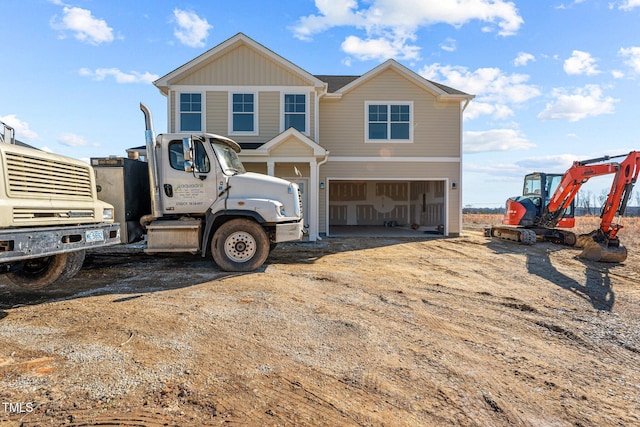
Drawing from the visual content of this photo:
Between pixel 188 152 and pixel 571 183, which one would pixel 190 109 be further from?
pixel 571 183

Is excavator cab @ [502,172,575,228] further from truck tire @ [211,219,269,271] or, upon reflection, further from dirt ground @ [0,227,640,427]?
truck tire @ [211,219,269,271]

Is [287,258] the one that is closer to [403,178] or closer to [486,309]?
[486,309]

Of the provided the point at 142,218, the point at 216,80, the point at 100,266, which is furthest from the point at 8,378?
the point at 216,80

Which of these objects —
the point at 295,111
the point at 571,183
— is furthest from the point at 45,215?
the point at 571,183

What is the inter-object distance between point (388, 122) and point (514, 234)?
6312 millimetres

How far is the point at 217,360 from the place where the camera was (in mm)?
3805

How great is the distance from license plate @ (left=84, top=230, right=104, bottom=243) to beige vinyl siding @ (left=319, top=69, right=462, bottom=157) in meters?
10.6

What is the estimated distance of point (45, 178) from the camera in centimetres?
541

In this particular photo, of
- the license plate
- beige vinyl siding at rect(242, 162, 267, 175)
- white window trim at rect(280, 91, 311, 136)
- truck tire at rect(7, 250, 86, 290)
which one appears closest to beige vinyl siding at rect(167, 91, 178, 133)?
beige vinyl siding at rect(242, 162, 267, 175)

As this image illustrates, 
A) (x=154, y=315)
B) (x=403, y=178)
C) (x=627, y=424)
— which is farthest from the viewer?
(x=403, y=178)

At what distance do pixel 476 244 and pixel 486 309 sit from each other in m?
8.33

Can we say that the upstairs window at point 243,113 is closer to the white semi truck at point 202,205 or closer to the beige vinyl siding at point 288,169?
the beige vinyl siding at point 288,169

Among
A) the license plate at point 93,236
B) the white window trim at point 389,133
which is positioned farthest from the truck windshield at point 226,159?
the white window trim at point 389,133

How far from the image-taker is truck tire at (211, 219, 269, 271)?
808 centimetres
